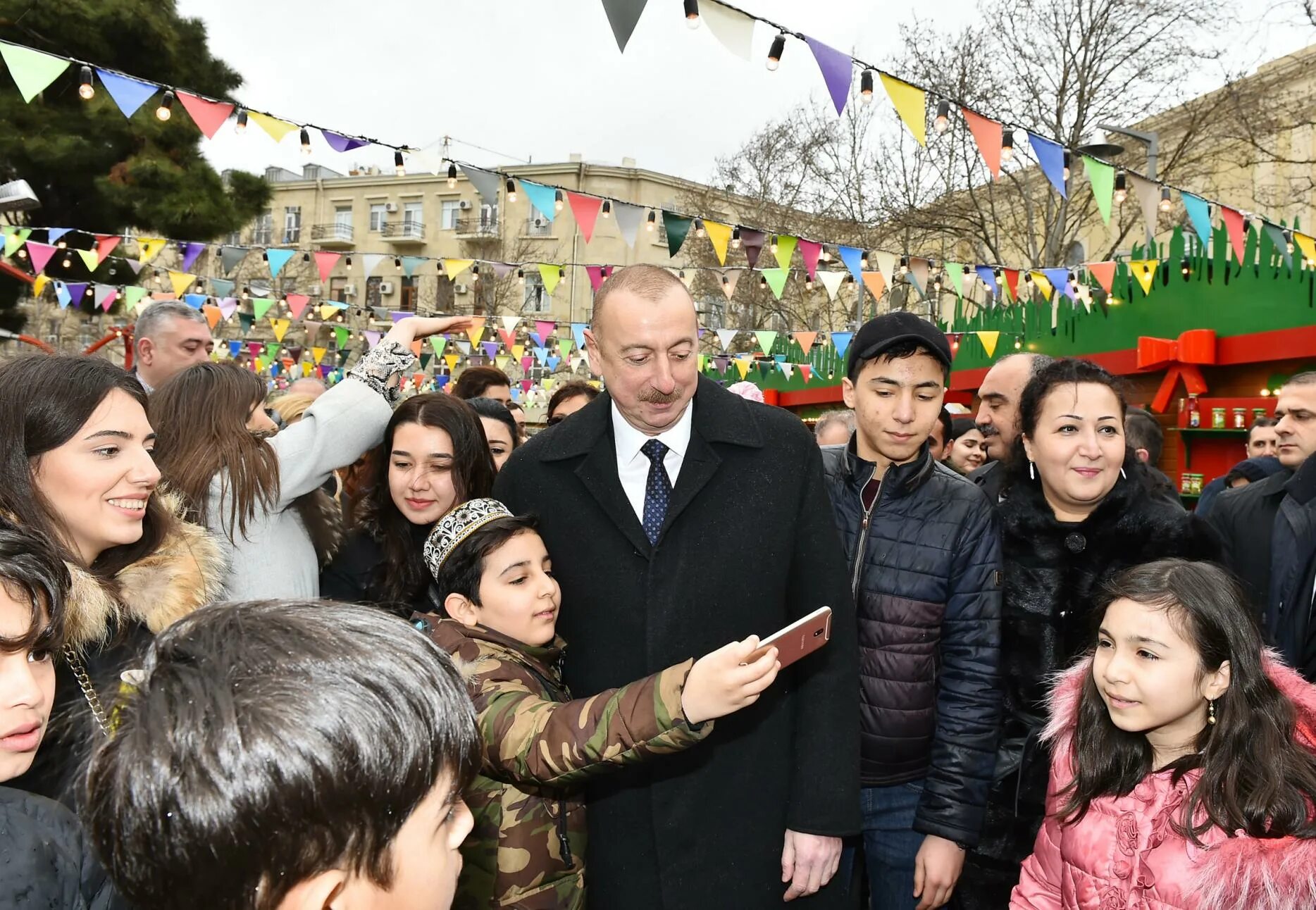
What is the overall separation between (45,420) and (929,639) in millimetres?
2208

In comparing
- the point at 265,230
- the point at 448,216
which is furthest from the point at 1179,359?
the point at 265,230

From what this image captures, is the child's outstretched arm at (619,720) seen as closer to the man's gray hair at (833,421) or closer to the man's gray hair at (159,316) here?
the man's gray hair at (159,316)

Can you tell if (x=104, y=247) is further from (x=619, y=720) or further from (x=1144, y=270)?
(x=1144, y=270)

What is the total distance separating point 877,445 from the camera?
8.58 feet

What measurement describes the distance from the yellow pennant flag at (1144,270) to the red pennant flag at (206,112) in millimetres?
9774

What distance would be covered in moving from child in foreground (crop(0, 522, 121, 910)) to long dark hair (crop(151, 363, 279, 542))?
1350mm

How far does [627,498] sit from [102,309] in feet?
43.5

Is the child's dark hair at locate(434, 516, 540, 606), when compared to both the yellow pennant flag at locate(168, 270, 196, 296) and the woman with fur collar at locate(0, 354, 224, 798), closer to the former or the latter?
the woman with fur collar at locate(0, 354, 224, 798)

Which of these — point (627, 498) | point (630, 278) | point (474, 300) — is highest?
point (474, 300)

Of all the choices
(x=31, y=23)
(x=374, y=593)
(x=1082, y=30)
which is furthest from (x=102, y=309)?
(x=1082, y=30)

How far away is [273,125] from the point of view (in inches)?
256

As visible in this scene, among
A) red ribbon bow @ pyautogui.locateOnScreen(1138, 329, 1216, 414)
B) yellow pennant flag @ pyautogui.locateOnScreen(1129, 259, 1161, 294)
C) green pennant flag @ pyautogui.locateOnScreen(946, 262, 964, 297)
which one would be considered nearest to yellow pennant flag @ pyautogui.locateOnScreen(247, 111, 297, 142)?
green pennant flag @ pyautogui.locateOnScreen(946, 262, 964, 297)

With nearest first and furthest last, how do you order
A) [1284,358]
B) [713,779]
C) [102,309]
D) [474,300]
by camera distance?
[713,779] → [1284,358] → [102,309] → [474,300]

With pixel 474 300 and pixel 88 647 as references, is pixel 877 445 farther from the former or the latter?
pixel 474 300
